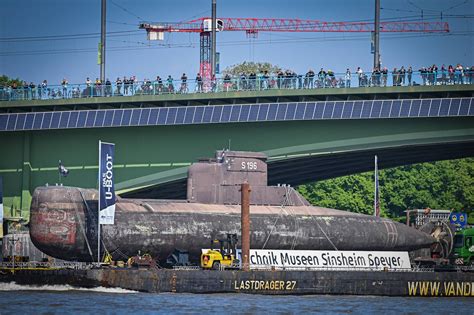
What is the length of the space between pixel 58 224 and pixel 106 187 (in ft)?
11.3

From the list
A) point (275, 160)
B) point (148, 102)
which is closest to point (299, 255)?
point (275, 160)

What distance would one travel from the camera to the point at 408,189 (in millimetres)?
144500

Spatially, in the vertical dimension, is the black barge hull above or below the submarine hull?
below

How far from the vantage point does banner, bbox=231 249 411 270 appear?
2940 inches

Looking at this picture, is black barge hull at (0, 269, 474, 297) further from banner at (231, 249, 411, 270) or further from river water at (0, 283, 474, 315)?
banner at (231, 249, 411, 270)

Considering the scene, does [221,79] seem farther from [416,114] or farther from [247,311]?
[247,311]

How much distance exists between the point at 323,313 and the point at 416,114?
84.2 feet

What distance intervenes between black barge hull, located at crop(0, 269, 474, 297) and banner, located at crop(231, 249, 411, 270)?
2.26 meters

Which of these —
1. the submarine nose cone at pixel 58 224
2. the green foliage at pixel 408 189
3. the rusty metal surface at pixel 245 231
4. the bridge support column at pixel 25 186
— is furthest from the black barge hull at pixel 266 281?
the green foliage at pixel 408 189

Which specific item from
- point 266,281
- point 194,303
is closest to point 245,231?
point 266,281

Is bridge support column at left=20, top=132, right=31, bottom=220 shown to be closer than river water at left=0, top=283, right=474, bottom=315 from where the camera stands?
No

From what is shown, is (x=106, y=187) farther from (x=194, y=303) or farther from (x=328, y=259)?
(x=328, y=259)

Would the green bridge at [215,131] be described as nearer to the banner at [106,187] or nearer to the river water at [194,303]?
the banner at [106,187]

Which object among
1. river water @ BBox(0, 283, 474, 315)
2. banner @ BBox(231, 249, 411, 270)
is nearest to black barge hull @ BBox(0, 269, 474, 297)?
river water @ BBox(0, 283, 474, 315)
